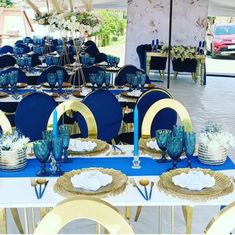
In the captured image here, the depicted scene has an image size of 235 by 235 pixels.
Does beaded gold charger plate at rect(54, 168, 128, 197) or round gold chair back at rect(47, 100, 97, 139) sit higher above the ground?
round gold chair back at rect(47, 100, 97, 139)

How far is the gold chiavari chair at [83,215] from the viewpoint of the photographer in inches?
67.9

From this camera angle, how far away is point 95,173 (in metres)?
2.42

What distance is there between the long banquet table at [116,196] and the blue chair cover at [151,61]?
8.07 metres

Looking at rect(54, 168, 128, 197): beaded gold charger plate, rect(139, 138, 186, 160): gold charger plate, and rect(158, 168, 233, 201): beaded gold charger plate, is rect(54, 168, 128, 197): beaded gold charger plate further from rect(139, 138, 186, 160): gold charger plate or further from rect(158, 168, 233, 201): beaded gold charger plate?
rect(139, 138, 186, 160): gold charger plate

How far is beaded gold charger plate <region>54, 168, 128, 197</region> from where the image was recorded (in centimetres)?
227

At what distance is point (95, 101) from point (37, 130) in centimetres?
57

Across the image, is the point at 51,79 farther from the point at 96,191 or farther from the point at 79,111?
the point at 96,191

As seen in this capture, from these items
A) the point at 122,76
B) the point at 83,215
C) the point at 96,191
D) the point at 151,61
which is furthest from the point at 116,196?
the point at 151,61

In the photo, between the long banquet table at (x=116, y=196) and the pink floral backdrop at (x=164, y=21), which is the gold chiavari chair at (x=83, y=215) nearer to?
the long banquet table at (x=116, y=196)

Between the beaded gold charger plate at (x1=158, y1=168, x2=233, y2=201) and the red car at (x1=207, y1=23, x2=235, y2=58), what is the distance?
39.3 feet

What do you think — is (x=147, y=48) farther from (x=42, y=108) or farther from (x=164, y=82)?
(x=42, y=108)

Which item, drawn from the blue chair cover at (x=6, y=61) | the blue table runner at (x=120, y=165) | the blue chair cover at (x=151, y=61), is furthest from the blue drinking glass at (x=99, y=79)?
the blue chair cover at (x=151, y=61)

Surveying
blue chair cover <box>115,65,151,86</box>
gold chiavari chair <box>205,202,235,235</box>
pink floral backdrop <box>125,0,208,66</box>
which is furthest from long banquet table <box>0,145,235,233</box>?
pink floral backdrop <box>125,0,208,66</box>

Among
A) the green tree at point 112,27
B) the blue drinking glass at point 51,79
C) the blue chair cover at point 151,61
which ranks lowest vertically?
the blue chair cover at point 151,61
